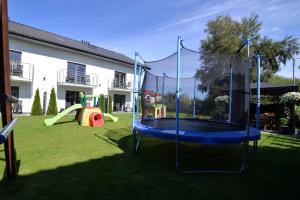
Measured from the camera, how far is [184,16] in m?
14.6

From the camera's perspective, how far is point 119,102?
23.4 m

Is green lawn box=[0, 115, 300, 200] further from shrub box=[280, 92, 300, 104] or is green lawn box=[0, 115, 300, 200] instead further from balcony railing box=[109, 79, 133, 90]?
balcony railing box=[109, 79, 133, 90]

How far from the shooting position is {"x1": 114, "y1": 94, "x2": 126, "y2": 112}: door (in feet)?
75.0

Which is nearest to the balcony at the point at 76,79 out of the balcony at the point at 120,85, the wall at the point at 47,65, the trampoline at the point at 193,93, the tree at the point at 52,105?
the wall at the point at 47,65

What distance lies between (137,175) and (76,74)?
1646cm

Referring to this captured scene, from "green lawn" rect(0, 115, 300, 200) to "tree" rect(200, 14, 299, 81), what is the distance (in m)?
17.2

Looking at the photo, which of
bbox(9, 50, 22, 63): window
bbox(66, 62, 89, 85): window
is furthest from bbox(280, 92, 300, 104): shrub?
bbox(9, 50, 22, 63): window

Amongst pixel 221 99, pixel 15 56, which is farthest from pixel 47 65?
pixel 221 99

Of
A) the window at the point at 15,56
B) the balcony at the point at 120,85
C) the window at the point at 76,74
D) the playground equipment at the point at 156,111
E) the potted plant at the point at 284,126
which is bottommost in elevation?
the potted plant at the point at 284,126

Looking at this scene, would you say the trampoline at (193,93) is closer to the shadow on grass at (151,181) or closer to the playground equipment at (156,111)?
the playground equipment at (156,111)

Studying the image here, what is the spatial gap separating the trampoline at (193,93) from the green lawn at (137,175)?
1.79 ft

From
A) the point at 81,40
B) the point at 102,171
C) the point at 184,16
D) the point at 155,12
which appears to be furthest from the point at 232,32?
the point at 102,171

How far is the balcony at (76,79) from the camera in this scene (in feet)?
56.9

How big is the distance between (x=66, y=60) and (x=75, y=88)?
2.37 meters
